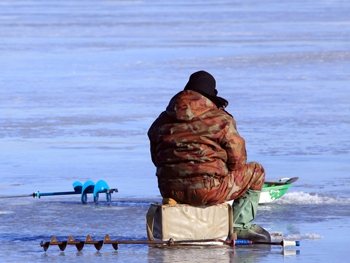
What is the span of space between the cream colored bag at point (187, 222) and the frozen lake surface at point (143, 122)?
10 centimetres

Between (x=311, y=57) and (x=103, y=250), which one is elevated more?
(x=311, y=57)

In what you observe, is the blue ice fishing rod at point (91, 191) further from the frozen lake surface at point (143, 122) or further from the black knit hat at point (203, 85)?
the black knit hat at point (203, 85)

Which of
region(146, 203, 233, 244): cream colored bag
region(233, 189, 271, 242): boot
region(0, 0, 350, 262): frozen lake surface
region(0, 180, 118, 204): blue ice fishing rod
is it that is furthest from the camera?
region(0, 180, 118, 204): blue ice fishing rod

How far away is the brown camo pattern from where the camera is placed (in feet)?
18.1

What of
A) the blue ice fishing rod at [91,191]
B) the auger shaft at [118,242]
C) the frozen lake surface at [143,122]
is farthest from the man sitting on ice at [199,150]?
the blue ice fishing rod at [91,191]

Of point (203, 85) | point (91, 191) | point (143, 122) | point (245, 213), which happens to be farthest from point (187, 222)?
point (143, 122)

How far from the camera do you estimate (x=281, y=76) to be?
15.7 m

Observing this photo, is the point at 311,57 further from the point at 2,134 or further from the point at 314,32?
the point at 2,134

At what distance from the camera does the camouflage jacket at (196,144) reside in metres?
5.52

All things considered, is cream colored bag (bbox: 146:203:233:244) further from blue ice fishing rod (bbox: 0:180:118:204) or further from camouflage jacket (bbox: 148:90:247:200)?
blue ice fishing rod (bbox: 0:180:118:204)

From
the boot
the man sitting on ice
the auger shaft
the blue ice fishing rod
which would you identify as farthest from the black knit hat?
the blue ice fishing rod

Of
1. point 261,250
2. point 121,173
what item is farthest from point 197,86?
point 121,173

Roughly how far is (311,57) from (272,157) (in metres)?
9.93

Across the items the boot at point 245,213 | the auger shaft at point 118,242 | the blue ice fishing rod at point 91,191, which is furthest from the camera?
the blue ice fishing rod at point 91,191
